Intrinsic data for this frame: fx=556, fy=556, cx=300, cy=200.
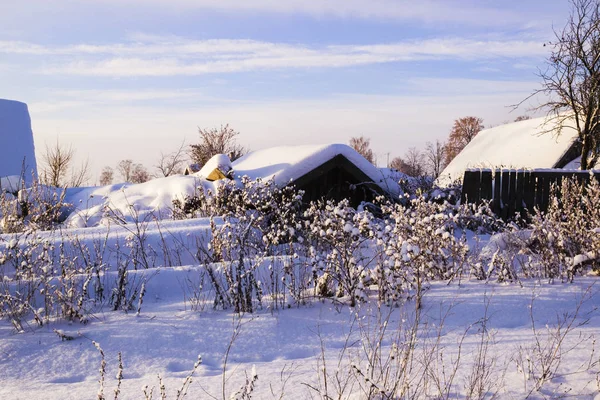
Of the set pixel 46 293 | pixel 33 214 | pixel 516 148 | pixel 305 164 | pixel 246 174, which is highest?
pixel 516 148

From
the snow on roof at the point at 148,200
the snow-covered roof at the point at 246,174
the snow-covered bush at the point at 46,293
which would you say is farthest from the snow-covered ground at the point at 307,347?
the snow on roof at the point at 148,200

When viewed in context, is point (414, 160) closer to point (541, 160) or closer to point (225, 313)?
point (541, 160)

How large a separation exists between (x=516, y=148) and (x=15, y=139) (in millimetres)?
23169

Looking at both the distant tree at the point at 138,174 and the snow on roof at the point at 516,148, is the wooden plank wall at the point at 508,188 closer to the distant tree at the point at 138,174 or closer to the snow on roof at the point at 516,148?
the snow on roof at the point at 516,148

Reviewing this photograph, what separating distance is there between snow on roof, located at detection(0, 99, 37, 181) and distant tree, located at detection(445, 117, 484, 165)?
114 feet

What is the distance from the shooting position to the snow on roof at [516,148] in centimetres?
1969

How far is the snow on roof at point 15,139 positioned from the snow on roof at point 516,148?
64.5ft

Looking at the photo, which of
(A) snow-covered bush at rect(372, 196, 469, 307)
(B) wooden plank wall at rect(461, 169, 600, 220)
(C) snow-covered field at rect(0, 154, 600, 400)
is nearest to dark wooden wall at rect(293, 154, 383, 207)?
(B) wooden plank wall at rect(461, 169, 600, 220)

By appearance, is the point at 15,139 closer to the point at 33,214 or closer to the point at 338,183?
the point at 33,214

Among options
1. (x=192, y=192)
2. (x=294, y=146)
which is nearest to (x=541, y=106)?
(x=294, y=146)

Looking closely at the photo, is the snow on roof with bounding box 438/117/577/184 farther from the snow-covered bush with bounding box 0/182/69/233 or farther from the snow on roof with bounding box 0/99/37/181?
the snow on roof with bounding box 0/99/37/181

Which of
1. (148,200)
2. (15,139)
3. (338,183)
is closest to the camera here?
(338,183)

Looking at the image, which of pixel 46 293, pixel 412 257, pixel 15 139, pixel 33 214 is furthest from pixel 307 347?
pixel 15 139

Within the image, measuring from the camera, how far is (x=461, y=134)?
5062 cm
